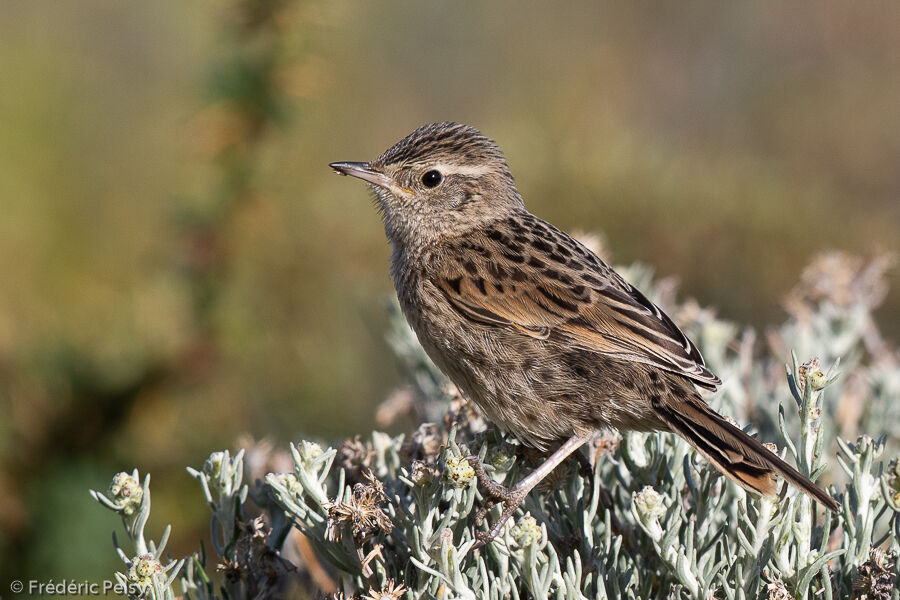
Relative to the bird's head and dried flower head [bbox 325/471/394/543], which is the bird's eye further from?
dried flower head [bbox 325/471/394/543]

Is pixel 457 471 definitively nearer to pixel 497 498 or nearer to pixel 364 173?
pixel 497 498

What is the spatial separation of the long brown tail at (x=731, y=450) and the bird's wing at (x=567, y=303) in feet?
0.69

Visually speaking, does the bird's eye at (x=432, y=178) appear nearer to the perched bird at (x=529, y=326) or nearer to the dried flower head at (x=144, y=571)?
the perched bird at (x=529, y=326)

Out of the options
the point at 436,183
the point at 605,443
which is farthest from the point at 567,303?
the point at 436,183

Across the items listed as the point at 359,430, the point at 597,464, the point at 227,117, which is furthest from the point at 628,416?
the point at 227,117

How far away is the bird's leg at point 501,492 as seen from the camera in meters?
2.59

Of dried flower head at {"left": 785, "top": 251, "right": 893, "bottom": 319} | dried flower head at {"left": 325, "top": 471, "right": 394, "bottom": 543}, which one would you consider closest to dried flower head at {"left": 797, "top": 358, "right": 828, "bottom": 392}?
dried flower head at {"left": 325, "top": 471, "right": 394, "bottom": 543}

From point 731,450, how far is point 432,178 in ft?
6.74

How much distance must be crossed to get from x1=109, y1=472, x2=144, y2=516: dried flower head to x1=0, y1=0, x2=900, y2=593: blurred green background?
183 centimetres

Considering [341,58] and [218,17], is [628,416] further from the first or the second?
[341,58]

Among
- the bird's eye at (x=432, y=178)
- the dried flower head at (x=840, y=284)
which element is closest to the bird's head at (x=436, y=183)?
the bird's eye at (x=432, y=178)

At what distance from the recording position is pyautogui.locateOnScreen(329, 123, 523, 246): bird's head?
424 centimetres

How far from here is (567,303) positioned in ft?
11.9

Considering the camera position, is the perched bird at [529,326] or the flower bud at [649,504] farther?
the perched bird at [529,326]
